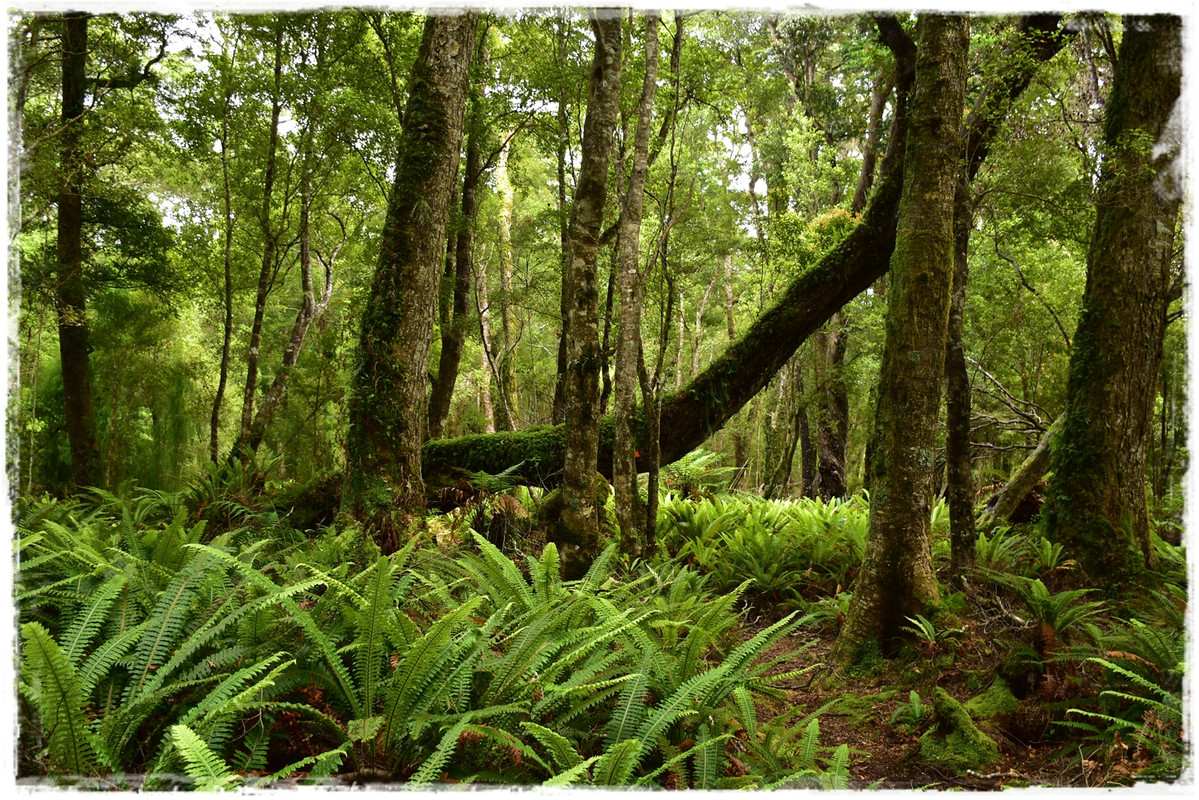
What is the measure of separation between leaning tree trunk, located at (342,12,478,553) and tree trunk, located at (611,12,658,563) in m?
1.74

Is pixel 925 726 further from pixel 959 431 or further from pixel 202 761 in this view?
pixel 202 761

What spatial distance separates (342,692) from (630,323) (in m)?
4.58

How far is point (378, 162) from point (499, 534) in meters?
7.39

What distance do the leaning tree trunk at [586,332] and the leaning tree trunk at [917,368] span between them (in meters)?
2.31

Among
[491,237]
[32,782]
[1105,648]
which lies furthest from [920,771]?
[491,237]

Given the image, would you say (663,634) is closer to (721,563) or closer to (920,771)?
(920,771)

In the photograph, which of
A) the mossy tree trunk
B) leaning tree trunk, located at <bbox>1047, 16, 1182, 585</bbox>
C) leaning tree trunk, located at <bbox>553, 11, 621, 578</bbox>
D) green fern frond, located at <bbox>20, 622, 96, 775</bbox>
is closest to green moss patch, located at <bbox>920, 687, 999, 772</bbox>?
the mossy tree trunk

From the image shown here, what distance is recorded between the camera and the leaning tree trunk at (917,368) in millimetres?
4922

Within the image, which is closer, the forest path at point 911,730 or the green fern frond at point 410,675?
the green fern frond at point 410,675

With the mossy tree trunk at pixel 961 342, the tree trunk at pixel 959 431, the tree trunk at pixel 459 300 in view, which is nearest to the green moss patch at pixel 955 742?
the mossy tree trunk at pixel 961 342

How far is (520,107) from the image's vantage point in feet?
36.3

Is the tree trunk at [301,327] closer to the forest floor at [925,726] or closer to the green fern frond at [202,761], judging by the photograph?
the forest floor at [925,726]

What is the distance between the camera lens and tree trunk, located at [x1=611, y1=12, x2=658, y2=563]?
624cm

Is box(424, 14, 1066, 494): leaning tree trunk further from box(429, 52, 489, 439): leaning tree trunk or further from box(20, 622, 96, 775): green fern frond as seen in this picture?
box(20, 622, 96, 775): green fern frond
